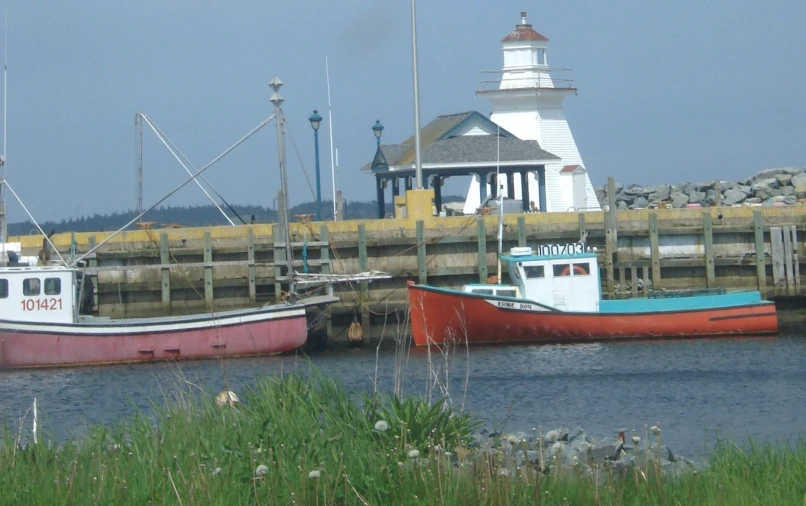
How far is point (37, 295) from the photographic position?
20312mm

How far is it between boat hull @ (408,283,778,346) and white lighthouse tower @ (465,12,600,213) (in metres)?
12.0

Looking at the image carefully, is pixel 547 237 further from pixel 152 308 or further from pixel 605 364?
pixel 152 308

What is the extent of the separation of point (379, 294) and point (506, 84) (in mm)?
15296

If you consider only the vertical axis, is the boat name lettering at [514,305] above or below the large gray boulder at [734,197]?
below

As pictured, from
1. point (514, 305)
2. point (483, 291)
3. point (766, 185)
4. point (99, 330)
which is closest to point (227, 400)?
point (99, 330)

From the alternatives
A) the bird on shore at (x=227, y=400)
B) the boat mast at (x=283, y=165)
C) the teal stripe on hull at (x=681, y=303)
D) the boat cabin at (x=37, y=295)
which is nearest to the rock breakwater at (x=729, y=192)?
the teal stripe on hull at (x=681, y=303)

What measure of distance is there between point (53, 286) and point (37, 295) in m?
0.34

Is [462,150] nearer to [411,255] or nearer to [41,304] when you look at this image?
[411,255]

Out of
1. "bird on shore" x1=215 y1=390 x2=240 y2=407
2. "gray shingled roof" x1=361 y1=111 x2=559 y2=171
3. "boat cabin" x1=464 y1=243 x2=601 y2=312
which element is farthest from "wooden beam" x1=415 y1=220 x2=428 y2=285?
"bird on shore" x1=215 y1=390 x2=240 y2=407

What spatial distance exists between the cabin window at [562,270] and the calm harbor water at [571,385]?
1515mm

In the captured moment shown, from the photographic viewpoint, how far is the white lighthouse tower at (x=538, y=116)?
34.0 metres

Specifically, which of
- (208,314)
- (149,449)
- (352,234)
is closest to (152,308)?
(208,314)

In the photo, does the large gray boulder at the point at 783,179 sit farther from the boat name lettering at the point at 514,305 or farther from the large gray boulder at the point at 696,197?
the boat name lettering at the point at 514,305

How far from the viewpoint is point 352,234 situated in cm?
2305
